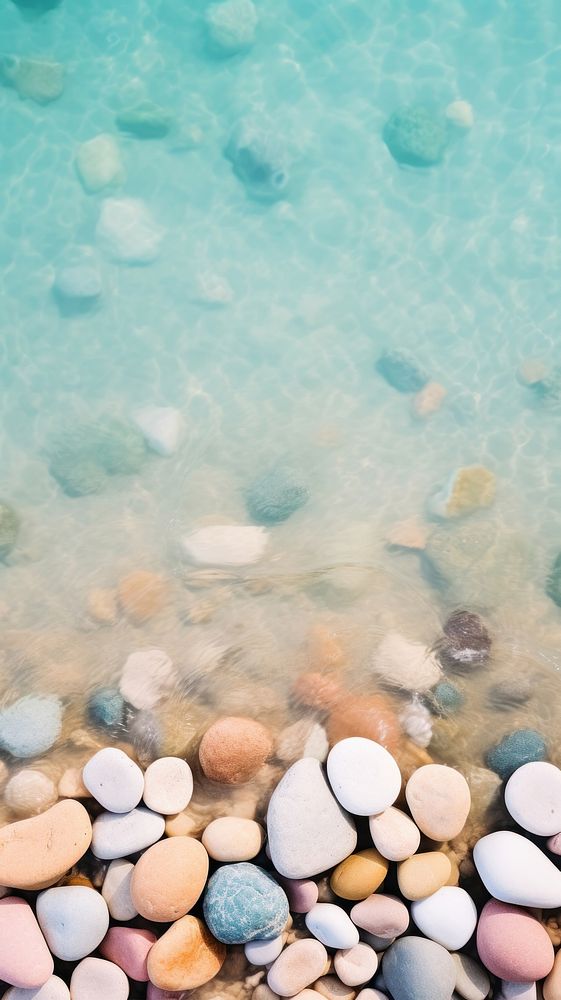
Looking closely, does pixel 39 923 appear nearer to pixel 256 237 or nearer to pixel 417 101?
pixel 256 237

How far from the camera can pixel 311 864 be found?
4.79 meters

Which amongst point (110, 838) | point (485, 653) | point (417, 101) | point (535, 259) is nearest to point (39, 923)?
point (110, 838)

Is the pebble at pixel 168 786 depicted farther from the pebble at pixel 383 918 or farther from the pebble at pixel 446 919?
the pebble at pixel 446 919

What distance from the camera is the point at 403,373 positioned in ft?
26.9

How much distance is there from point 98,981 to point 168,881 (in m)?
0.86

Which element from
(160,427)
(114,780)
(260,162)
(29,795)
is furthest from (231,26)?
(29,795)

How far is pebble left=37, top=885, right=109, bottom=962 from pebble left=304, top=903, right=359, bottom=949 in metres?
1.50

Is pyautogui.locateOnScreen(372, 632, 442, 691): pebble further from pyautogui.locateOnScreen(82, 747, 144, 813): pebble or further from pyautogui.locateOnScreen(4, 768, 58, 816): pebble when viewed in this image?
pyautogui.locateOnScreen(4, 768, 58, 816): pebble

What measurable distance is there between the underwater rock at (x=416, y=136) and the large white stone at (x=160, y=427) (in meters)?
5.11

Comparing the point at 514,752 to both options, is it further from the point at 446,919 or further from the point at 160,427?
the point at 160,427

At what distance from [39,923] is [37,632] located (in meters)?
2.56

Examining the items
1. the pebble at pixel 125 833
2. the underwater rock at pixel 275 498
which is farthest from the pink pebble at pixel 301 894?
the underwater rock at pixel 275 498

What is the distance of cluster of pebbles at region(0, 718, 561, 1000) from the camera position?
4590mm

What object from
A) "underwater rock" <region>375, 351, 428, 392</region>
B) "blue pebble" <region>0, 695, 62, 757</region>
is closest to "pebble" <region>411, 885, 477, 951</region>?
"blue pebble" <region>0, 695, 62, 757</region>
